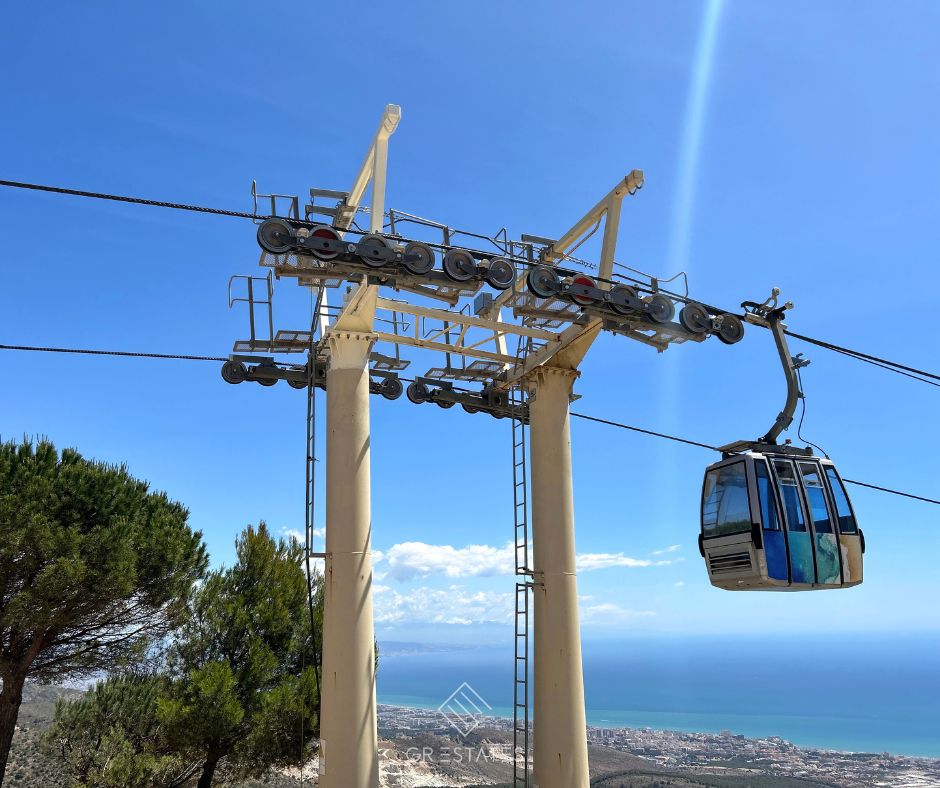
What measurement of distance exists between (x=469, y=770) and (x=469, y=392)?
2342 centimetres

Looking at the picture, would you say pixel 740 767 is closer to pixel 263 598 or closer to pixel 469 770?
pixel 469 770

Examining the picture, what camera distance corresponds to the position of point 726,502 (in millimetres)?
9445

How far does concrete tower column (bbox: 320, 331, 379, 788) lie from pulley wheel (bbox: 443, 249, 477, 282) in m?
1.74

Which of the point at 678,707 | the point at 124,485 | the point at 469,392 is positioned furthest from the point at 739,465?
the point at 678,707

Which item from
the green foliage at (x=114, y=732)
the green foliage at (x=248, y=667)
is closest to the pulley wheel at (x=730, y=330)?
the green foliage at (x=248, y=667)

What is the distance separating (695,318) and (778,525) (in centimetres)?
319

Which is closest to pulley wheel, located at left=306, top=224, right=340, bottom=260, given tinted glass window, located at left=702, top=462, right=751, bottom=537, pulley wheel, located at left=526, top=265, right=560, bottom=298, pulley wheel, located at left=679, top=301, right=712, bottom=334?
pulley wheel, located at left=526, top=265, right=560, bottom=298

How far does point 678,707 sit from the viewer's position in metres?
195

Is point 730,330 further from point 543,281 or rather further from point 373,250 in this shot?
point 373,250

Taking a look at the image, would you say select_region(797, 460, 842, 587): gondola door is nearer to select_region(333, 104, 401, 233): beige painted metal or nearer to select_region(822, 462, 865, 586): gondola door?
select_region(822, 462, 865, 586): gondola door

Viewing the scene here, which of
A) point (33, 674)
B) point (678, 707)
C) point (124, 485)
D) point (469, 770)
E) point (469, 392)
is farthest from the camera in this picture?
point (678, 707)

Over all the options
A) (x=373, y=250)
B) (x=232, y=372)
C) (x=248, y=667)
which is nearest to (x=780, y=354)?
(x=373, y=250)

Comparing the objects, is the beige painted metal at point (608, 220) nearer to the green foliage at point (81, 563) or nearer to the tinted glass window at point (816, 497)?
the tinted glass window at point (816, 497)

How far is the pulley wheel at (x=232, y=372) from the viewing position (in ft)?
39.4
